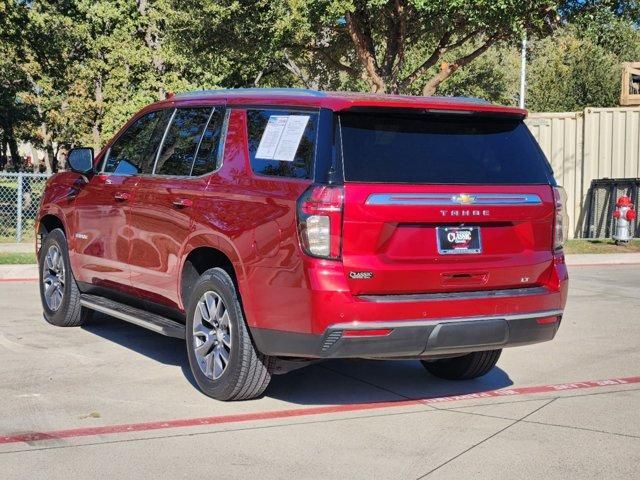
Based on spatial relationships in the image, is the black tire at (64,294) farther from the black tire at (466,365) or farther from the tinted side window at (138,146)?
the black tire at (466,365)

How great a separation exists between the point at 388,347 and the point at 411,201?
2.85ft

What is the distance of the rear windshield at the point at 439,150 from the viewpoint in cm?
532

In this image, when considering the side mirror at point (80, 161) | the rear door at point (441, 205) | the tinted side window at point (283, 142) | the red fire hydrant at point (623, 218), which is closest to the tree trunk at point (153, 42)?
the red fire hydrant at point (623, 218)

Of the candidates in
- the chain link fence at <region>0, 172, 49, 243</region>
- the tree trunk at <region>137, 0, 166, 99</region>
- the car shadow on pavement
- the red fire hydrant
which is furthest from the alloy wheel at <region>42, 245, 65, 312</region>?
the tree trunk at <region>137, 0, 166, 99</region>

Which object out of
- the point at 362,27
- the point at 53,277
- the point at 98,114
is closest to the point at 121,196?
the point at 53,277

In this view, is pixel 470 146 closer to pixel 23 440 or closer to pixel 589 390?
pixel 589 390

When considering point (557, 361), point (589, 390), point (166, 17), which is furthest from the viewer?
point (166, 17)

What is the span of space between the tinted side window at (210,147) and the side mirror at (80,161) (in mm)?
1666

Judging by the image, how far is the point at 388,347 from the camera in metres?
5.18

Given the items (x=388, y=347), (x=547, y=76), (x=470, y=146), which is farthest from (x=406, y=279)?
(x=547, y=76)

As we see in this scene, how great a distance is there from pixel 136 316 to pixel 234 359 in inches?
56.9

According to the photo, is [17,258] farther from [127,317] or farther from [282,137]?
[282,137]

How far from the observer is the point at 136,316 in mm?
6773

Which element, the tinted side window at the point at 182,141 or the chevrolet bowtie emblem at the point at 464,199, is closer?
the chevrolet bowtie emblem at the point at 464,199
